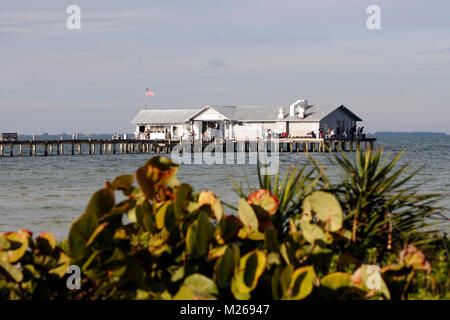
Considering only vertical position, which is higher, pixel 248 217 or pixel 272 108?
pixel 272 108

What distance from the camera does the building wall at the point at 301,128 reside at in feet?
231

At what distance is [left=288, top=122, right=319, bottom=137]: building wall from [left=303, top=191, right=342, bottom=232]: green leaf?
215 ft

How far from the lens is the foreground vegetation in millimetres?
4809

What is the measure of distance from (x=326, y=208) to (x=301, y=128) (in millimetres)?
66401

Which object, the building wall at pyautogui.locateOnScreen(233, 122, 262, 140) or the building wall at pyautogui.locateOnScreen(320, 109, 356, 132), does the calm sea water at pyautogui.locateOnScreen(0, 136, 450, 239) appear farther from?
the building wall at pyautogui.locateOnScreen(320, 109, 356, 132)

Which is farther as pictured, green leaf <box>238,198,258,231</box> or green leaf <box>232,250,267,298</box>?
green leaf <box>238,198,258,231</box>

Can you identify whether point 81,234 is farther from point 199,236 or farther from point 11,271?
point 199,236

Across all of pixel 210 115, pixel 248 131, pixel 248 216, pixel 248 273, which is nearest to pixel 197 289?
pixel 248 273

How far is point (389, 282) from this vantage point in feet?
17.1

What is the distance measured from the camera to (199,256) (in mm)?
5027

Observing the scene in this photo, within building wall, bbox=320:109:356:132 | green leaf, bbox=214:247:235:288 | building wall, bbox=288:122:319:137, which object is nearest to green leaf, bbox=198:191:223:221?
green leaf, bbox=214:247:235:288

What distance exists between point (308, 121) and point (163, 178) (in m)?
66.0
